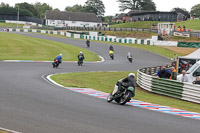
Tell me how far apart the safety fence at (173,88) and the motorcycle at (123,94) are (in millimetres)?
4766

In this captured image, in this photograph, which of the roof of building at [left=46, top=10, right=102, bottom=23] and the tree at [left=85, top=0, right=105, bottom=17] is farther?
the tree at [left=85, top=0, right=105, bottom=17]

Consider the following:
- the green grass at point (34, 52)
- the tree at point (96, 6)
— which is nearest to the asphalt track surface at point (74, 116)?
the green grass at point (34, 52)

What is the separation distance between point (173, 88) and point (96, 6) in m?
156

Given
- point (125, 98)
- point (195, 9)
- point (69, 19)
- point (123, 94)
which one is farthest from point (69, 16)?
point (125, 98)

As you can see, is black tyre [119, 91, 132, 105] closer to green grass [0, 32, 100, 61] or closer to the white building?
green grass [0, 32, 100, 61]

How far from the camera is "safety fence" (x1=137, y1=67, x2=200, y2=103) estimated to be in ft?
57.5

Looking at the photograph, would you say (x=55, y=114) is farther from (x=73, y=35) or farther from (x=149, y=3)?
(x=149, y=3)

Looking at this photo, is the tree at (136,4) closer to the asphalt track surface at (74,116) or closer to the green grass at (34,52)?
the green grass at (34,52)

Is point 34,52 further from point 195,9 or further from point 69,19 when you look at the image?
point 195,9

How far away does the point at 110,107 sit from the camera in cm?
1319

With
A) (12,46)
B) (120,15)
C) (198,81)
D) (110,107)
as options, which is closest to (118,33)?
(12,46)

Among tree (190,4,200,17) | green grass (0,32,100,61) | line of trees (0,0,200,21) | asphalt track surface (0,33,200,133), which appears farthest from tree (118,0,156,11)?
asphalt track surface (0,33,200,133)

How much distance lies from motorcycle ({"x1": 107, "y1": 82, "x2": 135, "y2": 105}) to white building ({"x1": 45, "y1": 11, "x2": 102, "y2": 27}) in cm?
12305

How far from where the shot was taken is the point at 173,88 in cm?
1873
